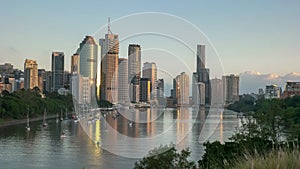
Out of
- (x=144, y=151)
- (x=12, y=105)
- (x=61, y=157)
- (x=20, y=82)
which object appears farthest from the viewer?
(x=20, y=82)

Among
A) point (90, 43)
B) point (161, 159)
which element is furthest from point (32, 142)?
point (161, 159)

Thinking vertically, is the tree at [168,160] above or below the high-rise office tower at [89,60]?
below

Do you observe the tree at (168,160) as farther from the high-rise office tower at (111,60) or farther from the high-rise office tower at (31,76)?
the high-rise office tower at (31,76)

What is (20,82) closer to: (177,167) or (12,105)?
(12,105)

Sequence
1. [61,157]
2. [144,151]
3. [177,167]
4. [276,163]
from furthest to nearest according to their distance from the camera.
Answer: [144,151] < [61,157] < [177,167] < [276,163]

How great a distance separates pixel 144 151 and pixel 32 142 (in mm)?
5392

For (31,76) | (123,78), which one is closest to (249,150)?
(123,78)

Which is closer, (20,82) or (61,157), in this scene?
(61,157)

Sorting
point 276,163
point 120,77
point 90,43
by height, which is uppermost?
point 90,43

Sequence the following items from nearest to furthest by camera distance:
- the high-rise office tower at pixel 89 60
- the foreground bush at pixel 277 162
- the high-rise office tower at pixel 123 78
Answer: the foreground bush at pixel 277 162, the high-rise office tower at pixel 123 78, the high-rise office tower at pixel 89 60

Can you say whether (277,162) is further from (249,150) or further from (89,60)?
(89,60)

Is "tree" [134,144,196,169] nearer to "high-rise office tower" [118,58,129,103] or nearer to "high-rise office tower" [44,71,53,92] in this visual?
"high-rise office tower" [118,58,129,103]

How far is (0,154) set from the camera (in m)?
13.4

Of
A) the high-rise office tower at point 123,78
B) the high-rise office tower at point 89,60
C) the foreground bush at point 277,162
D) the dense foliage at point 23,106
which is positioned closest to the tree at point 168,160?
the foreground bush at point 277,162
